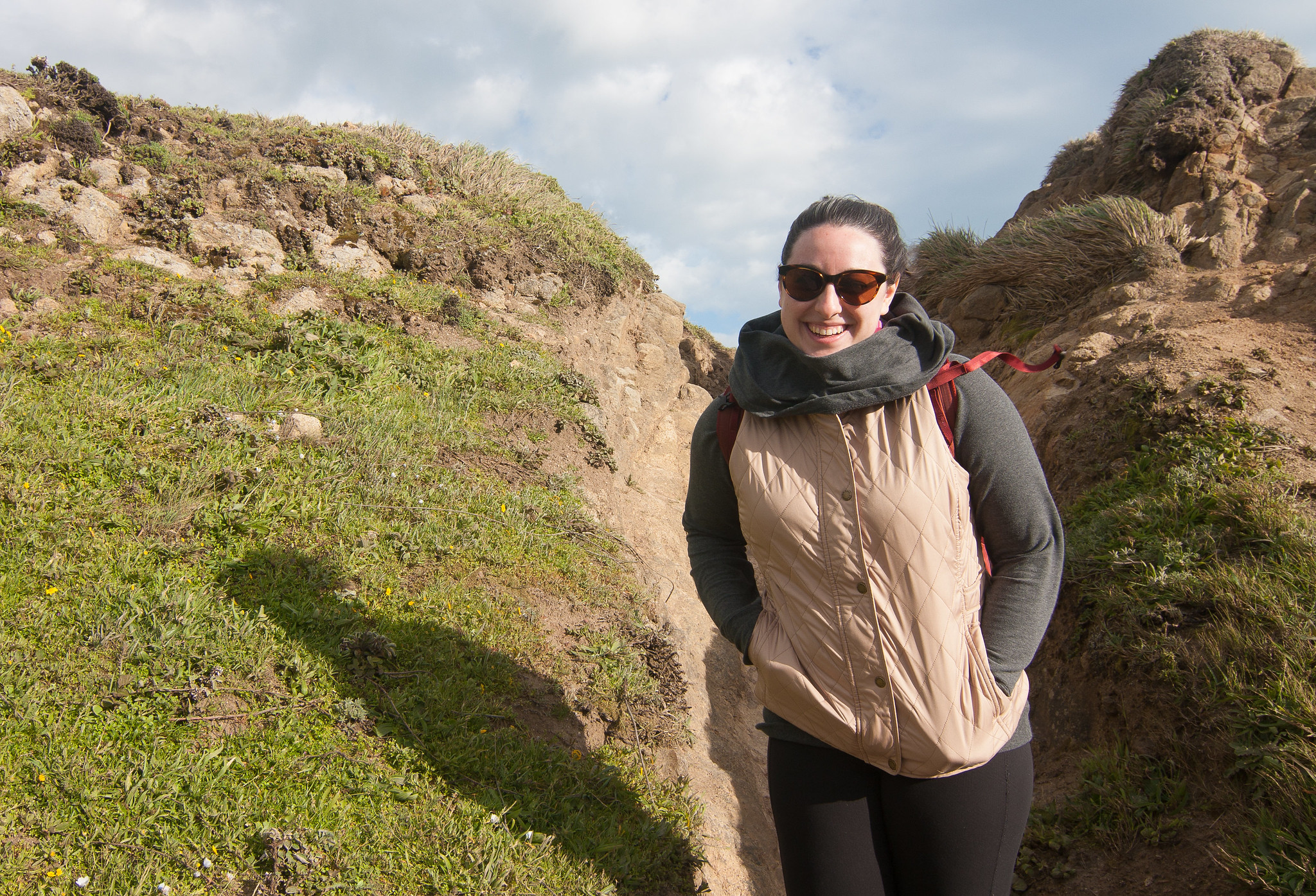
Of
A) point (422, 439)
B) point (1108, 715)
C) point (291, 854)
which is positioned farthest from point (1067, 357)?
point (291, 854)

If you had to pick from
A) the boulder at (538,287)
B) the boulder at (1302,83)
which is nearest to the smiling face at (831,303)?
the boulder at (538,287)

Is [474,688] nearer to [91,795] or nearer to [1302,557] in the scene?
[91,795]

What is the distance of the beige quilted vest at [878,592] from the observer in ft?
5.48

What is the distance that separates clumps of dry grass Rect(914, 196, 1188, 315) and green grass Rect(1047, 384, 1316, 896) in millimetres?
3167

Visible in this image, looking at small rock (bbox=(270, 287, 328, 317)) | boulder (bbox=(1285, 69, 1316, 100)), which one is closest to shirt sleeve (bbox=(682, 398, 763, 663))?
small rock (bbox=(270, 287, 328, 317))

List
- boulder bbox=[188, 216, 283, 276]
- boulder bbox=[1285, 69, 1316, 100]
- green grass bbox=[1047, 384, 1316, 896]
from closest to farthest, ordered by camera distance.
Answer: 1. green grass bbox=[1047, 384, 1316, 896]
2. boulder bbox=[188, 216, 283, 276]
3. boulder bbox=[1285, 69, 1316, 100]

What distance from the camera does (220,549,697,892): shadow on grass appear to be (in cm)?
296

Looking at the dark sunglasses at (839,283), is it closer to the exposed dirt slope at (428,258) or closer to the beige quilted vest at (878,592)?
the beige quilted vest at (878,592)

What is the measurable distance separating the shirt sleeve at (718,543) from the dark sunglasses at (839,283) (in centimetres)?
40

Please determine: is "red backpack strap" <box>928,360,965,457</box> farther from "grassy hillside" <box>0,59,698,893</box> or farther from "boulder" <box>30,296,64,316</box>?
"boulder" <box>30,296,64,316</box>

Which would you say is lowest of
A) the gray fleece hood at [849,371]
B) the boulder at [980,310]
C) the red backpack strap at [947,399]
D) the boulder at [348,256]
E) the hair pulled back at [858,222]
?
the red backpack strap at [947,399]

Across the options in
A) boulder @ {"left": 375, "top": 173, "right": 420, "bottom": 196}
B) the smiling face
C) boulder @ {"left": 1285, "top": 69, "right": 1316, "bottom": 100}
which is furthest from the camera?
boulder @ {"left": 375, "top": 173, "right": 420, "bottom": 196}

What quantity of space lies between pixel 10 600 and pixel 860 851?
353 centimetres

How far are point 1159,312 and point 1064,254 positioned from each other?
1.84 meters
